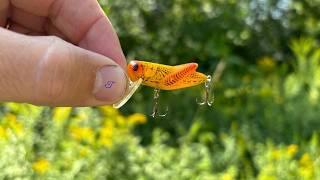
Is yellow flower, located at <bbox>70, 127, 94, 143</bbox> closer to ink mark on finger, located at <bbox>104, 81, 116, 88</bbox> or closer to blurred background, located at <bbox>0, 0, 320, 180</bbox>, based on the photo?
blurred background, located at <bbox>0, 0, 320, 180</bbox>

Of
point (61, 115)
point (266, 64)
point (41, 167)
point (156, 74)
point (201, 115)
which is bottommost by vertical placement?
point (41, 167)

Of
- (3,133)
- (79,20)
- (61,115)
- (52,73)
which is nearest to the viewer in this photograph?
(52,73)

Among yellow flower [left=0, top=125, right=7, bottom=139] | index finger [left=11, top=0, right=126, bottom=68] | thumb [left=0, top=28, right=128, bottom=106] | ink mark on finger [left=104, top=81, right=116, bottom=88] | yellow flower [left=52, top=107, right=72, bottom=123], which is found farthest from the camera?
yellow flower [left=52, top=107, right=72, bottom=123]

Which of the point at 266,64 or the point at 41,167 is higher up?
the point at 266,64

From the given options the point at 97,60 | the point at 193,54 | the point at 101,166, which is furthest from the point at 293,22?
the point at 97,60

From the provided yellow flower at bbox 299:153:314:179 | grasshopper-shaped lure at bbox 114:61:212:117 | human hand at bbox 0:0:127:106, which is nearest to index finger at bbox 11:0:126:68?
human hand at bbox 0:0:127:106

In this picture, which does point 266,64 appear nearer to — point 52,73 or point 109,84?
point 109,84

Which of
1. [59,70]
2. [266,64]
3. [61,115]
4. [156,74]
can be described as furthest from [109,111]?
[266,64]

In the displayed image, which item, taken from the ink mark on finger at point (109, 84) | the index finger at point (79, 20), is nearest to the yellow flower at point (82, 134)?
the index finger at point (79, 20)
